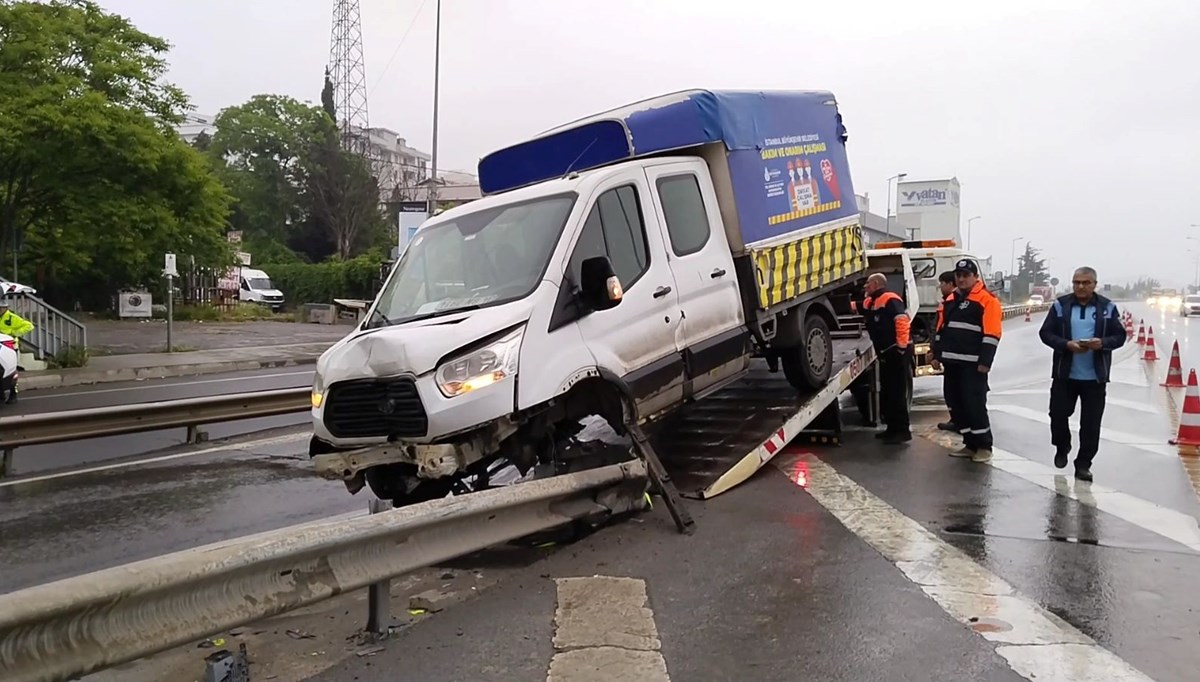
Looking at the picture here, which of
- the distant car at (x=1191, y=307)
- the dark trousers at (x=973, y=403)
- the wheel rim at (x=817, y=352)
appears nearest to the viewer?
the dark trousers at (x=973, y=403)

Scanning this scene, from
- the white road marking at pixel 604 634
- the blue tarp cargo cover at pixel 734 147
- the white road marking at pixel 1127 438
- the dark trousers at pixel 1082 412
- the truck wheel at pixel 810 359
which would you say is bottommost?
the white road marking at pixel 1127 438

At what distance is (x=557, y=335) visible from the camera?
5.49m

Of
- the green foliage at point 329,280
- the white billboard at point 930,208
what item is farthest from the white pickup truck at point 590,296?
the green foliage at point 329,280

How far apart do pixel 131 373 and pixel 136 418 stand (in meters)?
10.1

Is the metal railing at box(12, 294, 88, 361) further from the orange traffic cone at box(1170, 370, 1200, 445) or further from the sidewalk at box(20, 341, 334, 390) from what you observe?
the orange traffic cone at box(1170, 370, 1200, 445)

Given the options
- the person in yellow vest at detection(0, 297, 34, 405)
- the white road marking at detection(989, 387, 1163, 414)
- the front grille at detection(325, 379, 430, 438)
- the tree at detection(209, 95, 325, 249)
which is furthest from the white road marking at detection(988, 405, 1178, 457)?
the tree at detection(209, 95, 325, 249)

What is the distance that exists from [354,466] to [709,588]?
2128mm

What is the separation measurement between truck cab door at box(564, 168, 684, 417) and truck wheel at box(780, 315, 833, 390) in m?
1.97

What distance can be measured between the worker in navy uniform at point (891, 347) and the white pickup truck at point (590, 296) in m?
0.65

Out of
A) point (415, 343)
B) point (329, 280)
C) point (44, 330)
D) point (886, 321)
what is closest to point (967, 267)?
point (886, 321)

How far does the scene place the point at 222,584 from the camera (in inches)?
130

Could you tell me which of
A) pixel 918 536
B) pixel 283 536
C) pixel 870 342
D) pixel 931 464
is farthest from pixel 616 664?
pixel 870 342

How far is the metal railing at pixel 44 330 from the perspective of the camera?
1842 centimetres

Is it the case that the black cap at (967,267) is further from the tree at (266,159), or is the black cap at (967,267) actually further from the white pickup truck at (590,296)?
the tree at (266,159)
